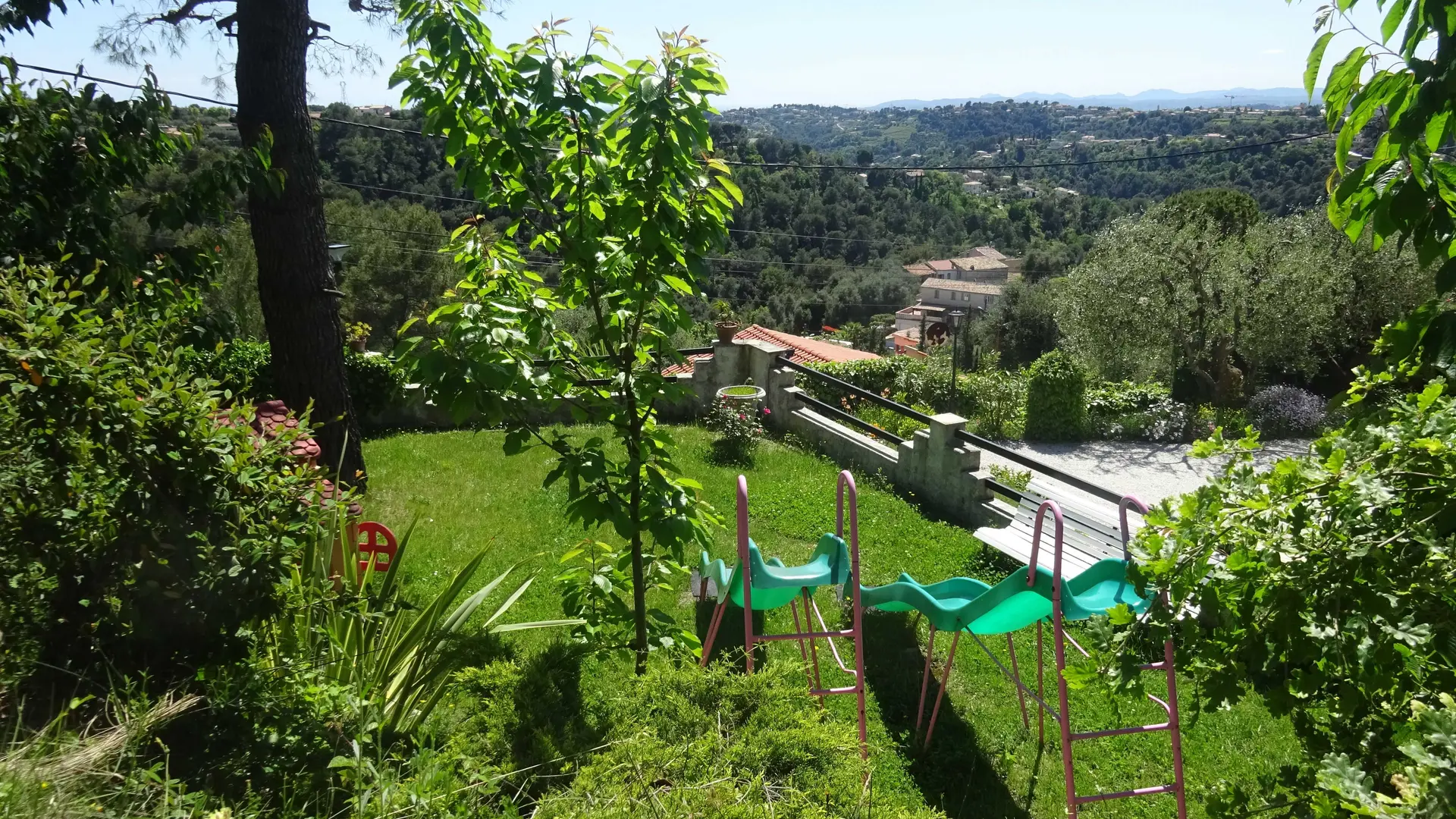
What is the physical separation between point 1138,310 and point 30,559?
686 inches

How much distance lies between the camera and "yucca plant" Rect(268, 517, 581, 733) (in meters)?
2.88

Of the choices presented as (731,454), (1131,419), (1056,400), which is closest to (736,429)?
(731,454)

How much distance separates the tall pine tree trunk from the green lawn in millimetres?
1244

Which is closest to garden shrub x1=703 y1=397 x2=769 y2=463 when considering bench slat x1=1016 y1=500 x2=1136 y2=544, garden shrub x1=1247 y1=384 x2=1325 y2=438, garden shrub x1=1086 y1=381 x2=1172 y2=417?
bench slat x1=1016 y1=500 x2=1136 y2=544

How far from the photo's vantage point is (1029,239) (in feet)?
234

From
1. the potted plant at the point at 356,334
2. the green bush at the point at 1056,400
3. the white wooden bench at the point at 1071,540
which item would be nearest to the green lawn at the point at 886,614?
the white wooden bench at the point at 1071,540

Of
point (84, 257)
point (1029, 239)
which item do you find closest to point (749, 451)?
point (84, 257)

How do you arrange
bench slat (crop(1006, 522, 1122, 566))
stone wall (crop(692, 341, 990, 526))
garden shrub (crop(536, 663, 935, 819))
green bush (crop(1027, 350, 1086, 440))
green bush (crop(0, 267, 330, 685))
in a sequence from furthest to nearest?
green bush (crop(1027, 350, 1086, 440)), stone wall (crop(692, 341, 990, 526)), bench slat (crop(1006, 522, 1122, 566)), green bush (crop(0, 267, 330, 685)), garden shrub (crop(536, 663, 935, 819))

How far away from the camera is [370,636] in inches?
137

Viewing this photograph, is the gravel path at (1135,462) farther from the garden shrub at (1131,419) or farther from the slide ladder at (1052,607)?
the slide ladder at (1052,607)

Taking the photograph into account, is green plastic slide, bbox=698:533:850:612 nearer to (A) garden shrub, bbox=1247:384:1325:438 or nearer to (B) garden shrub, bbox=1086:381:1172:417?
(B) garden shrub, bbox=1086:381:1172:417

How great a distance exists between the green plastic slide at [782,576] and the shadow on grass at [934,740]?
893mm

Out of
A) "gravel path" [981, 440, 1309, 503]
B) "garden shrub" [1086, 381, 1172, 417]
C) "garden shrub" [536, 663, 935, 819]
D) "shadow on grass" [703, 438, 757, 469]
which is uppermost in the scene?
"garden shrub" [536, 663, 935, 819]

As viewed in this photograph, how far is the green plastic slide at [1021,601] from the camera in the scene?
4055 millimetres
